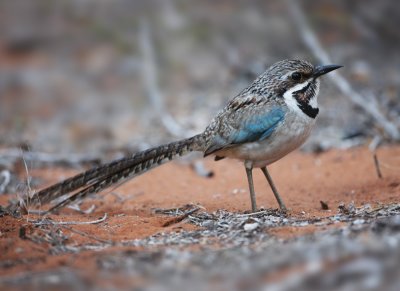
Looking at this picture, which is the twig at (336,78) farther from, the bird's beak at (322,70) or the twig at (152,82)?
the bird's beak at (322,70)

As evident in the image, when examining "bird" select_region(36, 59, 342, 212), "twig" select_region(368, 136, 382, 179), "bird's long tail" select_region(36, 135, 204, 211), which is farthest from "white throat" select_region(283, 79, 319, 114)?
"twig" select_region(368, 136, 382, 179)

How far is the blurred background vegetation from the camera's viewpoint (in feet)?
40.4

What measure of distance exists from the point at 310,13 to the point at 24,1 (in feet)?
21.2

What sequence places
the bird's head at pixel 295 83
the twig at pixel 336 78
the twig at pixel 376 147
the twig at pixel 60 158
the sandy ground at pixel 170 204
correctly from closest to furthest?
the sandy ground at pixel 170 204, the bird's head at pixel 295 83, the twig at pixel 376 147, the twig at pixel 336 78, the twig at pixel 60 158

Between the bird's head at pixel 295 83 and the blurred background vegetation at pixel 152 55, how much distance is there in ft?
16.7

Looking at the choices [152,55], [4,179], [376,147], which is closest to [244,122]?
[376,147]

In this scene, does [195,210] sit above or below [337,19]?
below

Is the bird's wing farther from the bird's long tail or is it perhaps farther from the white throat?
the bird's long tail

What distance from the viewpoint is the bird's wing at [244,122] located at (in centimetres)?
645

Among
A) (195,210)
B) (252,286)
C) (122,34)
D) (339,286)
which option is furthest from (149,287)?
(122,34)

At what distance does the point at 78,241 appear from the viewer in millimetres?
5371

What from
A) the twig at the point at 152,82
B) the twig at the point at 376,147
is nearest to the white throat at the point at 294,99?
the twig at the point at 376,147

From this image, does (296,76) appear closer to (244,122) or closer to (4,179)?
(244,122)

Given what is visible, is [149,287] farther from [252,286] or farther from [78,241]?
[78,241]
